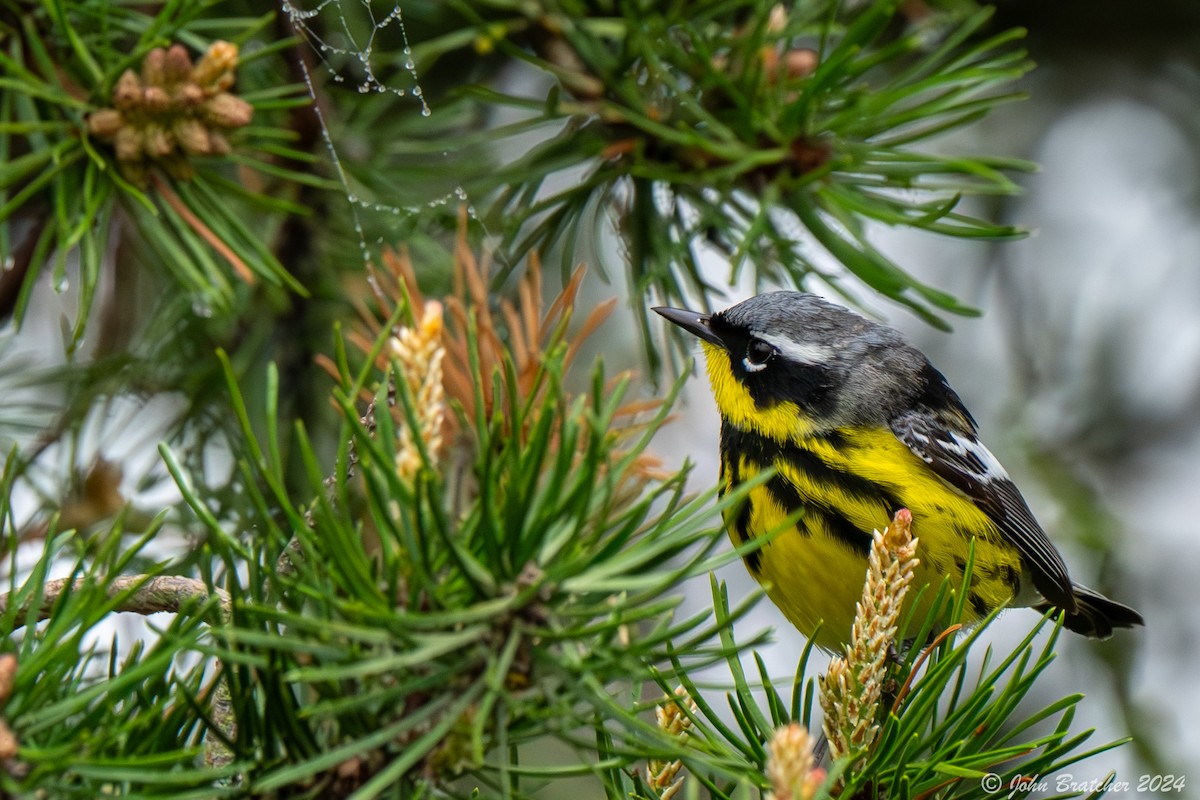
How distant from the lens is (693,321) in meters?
1.94

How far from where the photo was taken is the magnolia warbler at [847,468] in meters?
1.94

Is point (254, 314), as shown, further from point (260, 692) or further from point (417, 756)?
point (417, 756)

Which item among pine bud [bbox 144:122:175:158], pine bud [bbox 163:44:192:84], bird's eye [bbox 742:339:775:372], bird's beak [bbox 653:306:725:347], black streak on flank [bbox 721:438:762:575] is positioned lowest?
black streak on flank [bbox 721:438:762:575]

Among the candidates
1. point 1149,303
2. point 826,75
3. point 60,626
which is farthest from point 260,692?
point 1149,303

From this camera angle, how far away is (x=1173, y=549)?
322cm

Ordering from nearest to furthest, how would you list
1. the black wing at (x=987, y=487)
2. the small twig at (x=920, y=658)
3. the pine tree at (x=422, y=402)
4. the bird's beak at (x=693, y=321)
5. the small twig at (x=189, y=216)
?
the pine tree at (x=422, y=402)
the small twig at (x=920, y=658)
the small twig at (x=189, y=216)
the bird's beak at (x=693, y=321)
the black wing at (x=987, y=487)

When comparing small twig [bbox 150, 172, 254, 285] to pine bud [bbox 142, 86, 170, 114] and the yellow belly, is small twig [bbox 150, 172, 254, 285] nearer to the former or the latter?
pine bud [bbox 142, 86, 170, 114]

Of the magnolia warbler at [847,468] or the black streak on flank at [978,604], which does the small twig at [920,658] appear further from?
the black streak on flank at [978,604]

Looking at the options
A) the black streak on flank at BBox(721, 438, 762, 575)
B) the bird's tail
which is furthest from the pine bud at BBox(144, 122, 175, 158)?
the bird's tail

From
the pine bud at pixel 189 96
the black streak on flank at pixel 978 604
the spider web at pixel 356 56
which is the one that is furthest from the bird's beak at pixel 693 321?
the pine bud at pixel 189 96

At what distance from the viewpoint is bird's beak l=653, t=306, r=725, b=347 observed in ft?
6.09

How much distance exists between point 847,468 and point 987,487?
37cm

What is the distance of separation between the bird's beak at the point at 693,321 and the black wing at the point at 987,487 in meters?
0.38

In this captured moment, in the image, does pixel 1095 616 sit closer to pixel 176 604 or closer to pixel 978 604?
pixel 978 604
